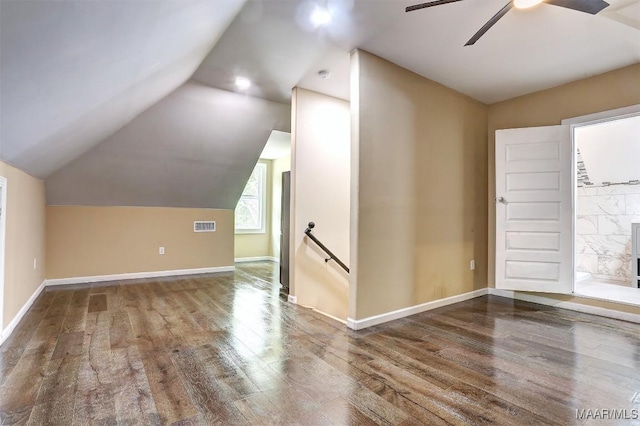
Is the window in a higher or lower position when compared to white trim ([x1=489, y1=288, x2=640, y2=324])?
higher

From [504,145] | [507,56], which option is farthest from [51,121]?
[504,145]

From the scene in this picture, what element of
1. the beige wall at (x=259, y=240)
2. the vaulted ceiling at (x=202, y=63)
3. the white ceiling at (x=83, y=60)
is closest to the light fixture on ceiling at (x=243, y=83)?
the vaulted ceiling at (x=202, y=63)

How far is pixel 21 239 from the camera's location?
3.00 metres

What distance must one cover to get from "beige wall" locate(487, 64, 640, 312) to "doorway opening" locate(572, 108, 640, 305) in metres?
0.61

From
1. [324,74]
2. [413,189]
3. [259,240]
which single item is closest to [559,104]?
[413,189]

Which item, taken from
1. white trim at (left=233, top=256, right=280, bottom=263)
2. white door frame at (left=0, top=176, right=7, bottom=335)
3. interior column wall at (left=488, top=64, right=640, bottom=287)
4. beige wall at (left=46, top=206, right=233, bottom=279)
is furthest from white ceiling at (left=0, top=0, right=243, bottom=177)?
white trim at (left=233, top=256, right=280, bottom=263)

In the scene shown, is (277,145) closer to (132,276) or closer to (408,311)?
(132,276)

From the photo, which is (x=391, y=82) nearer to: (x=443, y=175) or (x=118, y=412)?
(x=443, y=175)

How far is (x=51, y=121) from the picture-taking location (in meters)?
2.26

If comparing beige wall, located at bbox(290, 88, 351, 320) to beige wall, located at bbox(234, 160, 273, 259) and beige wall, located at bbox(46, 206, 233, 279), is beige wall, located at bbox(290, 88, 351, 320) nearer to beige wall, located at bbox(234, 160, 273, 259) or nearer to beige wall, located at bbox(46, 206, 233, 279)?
beige wall, located at bbox(46, 206, 233, 279)

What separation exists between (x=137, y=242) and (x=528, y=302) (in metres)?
5.64

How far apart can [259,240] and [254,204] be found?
848 mm

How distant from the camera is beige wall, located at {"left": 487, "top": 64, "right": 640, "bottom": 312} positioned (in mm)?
3131

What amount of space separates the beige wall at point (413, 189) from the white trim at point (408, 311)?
5 centimetres
